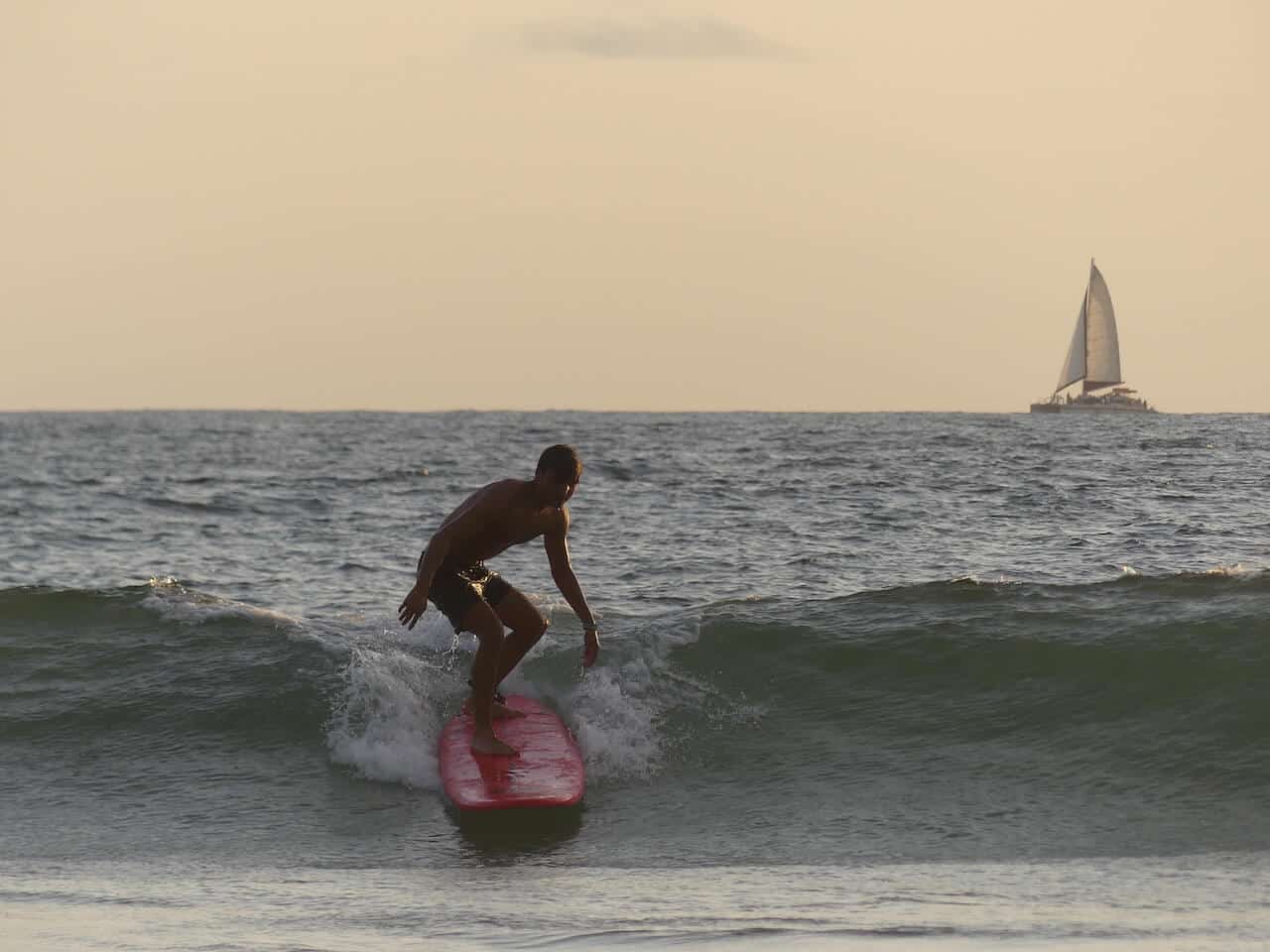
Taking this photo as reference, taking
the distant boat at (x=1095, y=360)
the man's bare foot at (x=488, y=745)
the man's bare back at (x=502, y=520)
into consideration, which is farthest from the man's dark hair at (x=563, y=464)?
the distant boat at (x=1095, y=360)

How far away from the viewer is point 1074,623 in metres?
11.4

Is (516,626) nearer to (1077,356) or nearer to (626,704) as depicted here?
(626,704)

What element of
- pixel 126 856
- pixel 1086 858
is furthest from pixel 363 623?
pixel 1086 858

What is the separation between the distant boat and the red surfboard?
270 feet

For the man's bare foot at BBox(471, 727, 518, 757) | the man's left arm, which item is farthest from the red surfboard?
the man's left arm

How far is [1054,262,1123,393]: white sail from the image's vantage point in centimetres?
8775

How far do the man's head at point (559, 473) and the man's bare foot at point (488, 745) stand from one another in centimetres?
155

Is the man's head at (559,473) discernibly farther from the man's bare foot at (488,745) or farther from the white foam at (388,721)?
the white foam at (388,721)

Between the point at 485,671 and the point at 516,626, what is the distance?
33cm

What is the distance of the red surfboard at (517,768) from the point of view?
807 centimetres

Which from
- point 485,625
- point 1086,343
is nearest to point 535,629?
point 485,625

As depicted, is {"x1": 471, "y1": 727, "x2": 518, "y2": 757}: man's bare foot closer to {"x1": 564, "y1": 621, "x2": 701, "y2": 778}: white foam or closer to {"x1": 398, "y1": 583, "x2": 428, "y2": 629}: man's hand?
{"x1": 564, "y1": 621, "x2": 701, "y2": 778}: white foam

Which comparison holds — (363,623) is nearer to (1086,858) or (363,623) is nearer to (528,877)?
(528,877)

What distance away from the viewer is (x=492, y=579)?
8703mm
